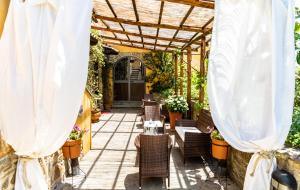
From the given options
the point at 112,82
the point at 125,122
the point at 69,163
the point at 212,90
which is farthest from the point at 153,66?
the point at 212,90

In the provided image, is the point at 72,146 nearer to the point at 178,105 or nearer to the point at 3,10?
the point at 3,10

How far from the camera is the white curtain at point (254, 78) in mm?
2617

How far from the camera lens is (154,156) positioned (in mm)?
4383

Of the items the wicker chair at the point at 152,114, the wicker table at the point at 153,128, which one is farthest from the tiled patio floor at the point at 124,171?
the wicker chair at the point at 152,114

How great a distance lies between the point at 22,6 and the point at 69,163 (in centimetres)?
324

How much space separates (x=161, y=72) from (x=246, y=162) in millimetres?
9607

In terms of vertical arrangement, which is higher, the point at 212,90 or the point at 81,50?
the point at 81,50

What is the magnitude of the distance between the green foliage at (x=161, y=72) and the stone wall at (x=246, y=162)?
26.9 ft

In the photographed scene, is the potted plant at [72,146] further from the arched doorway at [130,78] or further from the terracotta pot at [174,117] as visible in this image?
the arched doorway at [130,78]

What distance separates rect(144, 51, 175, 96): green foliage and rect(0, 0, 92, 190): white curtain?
1047 centimetres

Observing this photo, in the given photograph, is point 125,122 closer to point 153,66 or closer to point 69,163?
point 153,66

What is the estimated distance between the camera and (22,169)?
2578 mm

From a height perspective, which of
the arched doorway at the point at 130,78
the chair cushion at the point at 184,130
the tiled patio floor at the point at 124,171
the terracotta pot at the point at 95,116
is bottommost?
the tiled patio floor at the point at 124,171

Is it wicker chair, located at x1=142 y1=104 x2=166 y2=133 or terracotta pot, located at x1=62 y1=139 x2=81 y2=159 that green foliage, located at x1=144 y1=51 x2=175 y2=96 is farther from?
terracotta pot, located at x1=62 y1=139 x2=81 y2=159
